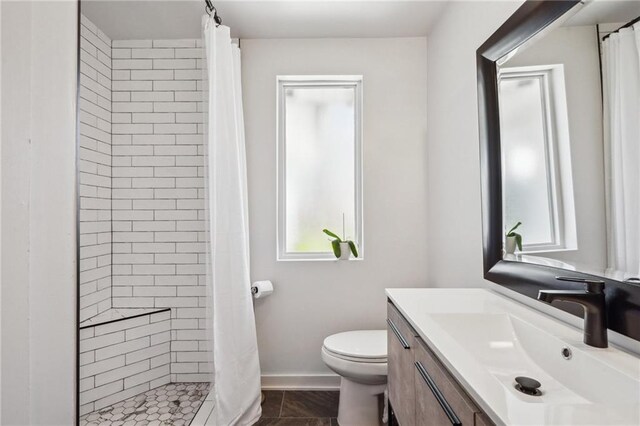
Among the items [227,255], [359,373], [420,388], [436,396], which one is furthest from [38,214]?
[359,373]

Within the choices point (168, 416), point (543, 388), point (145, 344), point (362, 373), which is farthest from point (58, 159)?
point (145, 344)

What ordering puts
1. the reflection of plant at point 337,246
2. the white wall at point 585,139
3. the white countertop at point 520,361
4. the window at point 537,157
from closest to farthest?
the white countertop at point 520,361, the white wall at point 585,139, the window at point 537,157, the reflection of plant at point 337,246

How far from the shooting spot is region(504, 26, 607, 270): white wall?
0.85m

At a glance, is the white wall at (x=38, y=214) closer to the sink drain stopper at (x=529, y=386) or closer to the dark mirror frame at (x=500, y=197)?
the sink drain stopper at (x=529, y=386)

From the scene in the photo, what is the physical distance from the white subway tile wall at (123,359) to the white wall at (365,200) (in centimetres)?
Result: 67

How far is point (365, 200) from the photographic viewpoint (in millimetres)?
2221

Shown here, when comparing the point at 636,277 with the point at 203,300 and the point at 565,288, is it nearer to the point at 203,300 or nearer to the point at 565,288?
the point at 565,288

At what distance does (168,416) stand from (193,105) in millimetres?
1990

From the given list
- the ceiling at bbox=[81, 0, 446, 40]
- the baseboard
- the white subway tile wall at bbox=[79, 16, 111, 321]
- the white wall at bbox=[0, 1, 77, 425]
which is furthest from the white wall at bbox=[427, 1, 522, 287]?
the white subway tile wall at bbox=[79, 16, 111, 321]

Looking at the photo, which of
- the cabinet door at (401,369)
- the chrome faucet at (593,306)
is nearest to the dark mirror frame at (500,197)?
the chrome faucet at (593,306)

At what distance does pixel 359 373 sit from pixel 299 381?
704 millimetres

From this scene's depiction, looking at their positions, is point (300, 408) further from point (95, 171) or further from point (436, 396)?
point (95, 171)

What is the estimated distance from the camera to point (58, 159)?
0.27 m

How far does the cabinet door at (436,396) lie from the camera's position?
0.72 metres
